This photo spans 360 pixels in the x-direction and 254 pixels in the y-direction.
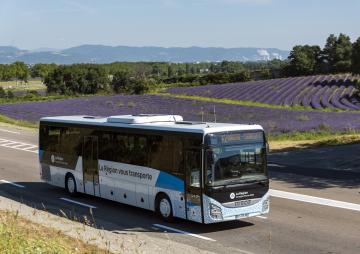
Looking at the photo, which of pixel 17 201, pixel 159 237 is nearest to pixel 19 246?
pixel 159 237

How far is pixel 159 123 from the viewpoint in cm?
1537

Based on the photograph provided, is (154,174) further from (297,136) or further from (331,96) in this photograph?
(331,96)

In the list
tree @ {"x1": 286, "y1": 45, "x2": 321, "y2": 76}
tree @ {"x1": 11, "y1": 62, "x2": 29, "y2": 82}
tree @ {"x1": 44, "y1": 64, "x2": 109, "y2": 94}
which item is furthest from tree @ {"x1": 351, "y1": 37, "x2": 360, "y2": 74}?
tree @ {"x1": 11, "y1": 62, "x2": 29, "y2": 82}

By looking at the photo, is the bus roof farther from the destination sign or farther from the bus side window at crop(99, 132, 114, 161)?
the bus side window at crop(99, 132, 114, 161)

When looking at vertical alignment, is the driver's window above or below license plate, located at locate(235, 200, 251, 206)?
above

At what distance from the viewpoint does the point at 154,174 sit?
47.8ft

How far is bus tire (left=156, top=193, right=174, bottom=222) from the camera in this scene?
14102 mm

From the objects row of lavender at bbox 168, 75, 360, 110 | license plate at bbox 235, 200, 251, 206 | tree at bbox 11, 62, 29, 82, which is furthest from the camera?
tree at bbox 11, 62, 29, 82

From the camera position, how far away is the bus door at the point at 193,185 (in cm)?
1297

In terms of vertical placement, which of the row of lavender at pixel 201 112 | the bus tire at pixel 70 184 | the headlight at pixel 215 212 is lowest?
the row of lavender at pixel 201 112

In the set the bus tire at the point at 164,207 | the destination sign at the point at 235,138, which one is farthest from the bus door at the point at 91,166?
the destination sign at the point at 235,138

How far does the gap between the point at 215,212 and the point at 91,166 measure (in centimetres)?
579

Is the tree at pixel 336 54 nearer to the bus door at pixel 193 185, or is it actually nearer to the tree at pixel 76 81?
the tree at pixel 76 81

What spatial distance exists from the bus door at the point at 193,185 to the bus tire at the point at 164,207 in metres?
0.82
